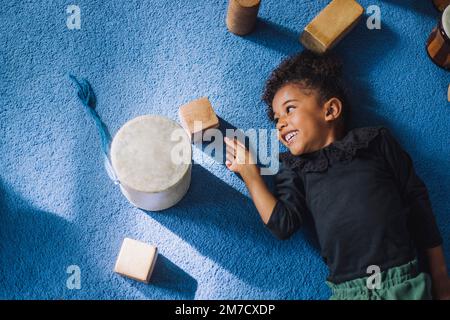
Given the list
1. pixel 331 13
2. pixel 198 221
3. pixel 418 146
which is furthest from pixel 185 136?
pixel 418 146

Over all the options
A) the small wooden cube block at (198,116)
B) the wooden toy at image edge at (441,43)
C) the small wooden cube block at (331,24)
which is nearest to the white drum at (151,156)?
the small wooden cube block at (198,116)

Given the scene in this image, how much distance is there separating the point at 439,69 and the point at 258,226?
0.69 metres

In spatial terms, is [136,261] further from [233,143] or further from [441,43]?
[441,43]

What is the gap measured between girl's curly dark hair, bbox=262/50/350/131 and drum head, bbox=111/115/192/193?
326 millimetres

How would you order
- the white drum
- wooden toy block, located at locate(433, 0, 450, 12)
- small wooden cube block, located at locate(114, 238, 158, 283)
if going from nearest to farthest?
1. the white drum
2. small wooden cube block, located at locate(114, 238, 158, 283)
3. wooden toy block, located at locate(433, 0, 450, 12)

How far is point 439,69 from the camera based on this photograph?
4.46 feet

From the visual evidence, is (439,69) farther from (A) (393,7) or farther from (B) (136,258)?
(B) (136,258)

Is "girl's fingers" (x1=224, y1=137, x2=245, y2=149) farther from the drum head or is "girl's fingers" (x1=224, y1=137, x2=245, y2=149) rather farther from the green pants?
the green pants

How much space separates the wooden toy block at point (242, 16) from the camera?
3.99ft

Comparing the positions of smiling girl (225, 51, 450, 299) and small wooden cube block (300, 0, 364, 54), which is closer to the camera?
smiling girl (225, 51, 450, 299)

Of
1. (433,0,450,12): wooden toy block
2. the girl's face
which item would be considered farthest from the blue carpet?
the girl's face

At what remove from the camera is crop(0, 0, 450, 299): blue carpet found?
123cm

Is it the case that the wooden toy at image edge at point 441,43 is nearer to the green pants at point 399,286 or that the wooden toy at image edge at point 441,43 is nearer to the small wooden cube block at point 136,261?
the green pants at point 399,286

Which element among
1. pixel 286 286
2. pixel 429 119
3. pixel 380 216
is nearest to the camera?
pixel 380 216
